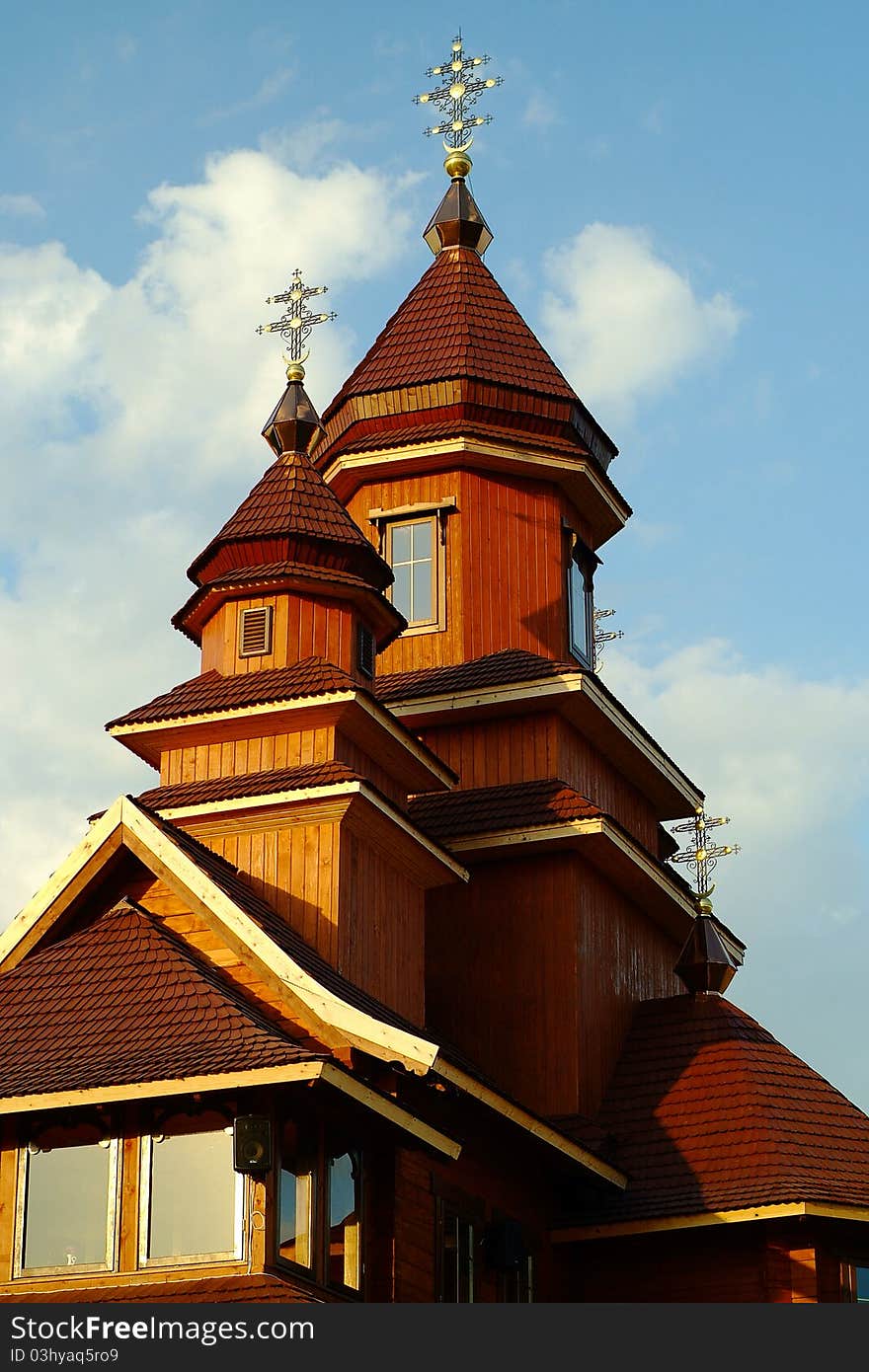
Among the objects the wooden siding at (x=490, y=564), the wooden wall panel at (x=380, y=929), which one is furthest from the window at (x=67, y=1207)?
the wooden siding at (x=490, y=564)

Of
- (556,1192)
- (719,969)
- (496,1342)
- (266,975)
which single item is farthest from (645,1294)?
(496,1342)

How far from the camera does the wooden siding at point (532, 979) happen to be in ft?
87.6

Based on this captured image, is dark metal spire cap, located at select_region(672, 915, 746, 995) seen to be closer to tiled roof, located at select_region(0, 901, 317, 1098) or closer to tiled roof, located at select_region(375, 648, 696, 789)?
tiled roof, located at select_region(375, 648, 696, 789)

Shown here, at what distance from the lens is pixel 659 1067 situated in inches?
1080

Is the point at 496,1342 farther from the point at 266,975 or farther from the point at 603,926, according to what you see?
the point at 603,926

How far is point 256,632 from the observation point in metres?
26.2

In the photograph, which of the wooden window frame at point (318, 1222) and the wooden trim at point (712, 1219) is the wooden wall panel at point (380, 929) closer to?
the wooden trim at point (712, 1219)

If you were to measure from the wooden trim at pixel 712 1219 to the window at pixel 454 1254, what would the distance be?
2241mm

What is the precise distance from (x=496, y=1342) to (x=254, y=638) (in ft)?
37.5

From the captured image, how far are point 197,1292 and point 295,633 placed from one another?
29.5 ft

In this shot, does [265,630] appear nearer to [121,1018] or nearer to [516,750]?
[516,750]

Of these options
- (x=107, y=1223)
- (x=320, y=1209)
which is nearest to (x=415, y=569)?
(x=320, y=1209)

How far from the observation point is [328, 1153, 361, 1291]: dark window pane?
67.2ft

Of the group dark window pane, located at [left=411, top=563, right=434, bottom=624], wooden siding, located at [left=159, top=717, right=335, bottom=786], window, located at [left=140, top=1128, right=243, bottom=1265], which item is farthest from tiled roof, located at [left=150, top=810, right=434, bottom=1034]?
dark window pane, located at [left=411, top=563, right=434, bottom=624]
